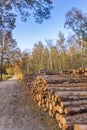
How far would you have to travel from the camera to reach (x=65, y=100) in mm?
9242

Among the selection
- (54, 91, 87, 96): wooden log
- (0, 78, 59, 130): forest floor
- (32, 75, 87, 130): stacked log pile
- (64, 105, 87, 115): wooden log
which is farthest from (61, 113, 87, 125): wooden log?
(54, 91, 87, 96): wooden log

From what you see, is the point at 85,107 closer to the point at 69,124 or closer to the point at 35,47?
the point at 69,124

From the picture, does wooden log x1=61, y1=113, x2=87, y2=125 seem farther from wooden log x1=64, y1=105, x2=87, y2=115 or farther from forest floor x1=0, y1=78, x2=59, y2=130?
forest floor x1=0, y1=78, x2=59, y2=130

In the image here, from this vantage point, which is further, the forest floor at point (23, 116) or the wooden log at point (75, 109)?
the forest floor at point (23, 116)

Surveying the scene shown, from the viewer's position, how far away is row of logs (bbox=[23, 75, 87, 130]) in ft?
27.1

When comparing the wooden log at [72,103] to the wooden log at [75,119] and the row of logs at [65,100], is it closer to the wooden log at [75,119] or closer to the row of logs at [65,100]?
the row of logs at [65,100]

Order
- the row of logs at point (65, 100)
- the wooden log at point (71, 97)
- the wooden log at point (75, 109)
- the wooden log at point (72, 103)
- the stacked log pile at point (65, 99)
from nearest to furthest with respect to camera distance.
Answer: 1. the row of logs at point (65, 100)
2. the stacked log pile at point (65, 99)
3. the wooden log at point (75, 109)
4. the wooden log at point (72, 103)
5. the wooden log at point (71, 97)

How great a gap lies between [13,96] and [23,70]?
38.5 metres

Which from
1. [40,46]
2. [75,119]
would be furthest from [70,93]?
[40,46]

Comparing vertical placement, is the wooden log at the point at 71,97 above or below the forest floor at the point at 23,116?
above

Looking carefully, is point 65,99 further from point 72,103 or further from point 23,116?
point 23,116

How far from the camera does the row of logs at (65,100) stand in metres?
8.27

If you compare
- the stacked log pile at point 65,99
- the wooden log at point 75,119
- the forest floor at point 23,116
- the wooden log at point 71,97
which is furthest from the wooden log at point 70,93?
the wooden log at point 75,119

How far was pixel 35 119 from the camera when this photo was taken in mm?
10297
